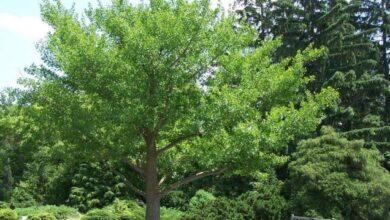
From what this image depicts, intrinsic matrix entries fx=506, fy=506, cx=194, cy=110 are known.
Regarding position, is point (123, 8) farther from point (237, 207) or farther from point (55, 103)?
point (237, 207)

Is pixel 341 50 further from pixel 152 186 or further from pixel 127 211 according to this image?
pixel 152 186

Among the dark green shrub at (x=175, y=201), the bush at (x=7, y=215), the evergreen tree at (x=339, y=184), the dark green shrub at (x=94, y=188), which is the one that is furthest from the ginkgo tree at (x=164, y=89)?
the dark green shrub at (x=94, y=188)

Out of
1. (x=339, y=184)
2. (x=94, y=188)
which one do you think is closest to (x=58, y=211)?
(x=94, y=188)

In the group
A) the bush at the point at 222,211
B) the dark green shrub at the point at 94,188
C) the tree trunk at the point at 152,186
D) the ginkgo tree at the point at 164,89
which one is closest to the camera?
the ginkgo tree at the point at 164,89

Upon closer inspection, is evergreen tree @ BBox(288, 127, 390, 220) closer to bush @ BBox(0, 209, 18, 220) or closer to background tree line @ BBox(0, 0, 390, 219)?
background tree line @ BBox(0, 0, 390, 219)

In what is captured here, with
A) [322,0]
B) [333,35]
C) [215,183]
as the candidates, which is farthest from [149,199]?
[322,0]

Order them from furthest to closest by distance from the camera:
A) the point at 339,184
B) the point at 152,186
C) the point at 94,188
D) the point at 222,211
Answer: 1. the point at 94,188
2. the point at 339,184
3. the point at 222,211
4. the point at 152,186

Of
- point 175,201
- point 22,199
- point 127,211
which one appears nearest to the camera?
point 127,211

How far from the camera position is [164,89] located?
9.67 m

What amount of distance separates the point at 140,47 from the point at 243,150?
8.96ft

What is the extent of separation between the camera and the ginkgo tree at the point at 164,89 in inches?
373

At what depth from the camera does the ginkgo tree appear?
9.48 meters

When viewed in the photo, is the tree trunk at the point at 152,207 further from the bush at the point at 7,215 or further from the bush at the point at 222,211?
the bush at the point at 7,215

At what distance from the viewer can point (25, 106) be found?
432 inches
